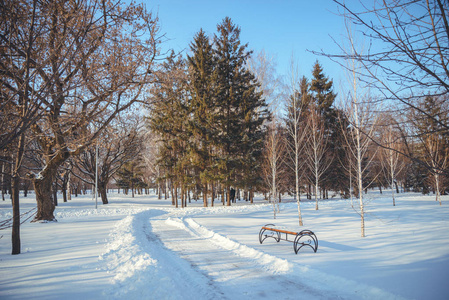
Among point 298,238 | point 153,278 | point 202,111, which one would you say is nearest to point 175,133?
point 202,111

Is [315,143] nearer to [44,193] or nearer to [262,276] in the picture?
[262,276]

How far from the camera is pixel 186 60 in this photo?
26531mm

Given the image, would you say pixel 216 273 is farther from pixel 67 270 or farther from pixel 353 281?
pixel 67 270

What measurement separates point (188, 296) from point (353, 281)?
3358 millimetres

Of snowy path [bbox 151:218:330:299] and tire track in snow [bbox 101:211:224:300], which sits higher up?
tire track in snow [bbox 101:211:224:300]

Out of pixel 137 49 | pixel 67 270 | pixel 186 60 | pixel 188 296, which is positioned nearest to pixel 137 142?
pixel 186 60

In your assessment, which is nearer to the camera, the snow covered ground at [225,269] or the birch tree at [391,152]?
the snow covered ground at [225,269]

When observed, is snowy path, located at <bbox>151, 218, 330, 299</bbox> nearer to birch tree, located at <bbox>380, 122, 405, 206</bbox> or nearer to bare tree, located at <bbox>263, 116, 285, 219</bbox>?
birch tree, located at <bbox>380, 122, 405, 206</bbox>

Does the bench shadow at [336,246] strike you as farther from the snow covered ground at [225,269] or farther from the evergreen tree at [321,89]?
the evergreen tree at [321,89]

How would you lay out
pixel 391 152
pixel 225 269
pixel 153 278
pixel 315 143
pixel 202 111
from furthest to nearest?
pixel 202 111, pixel 391 152, pixel 315 143, pixel 225 269, pixel 153 278

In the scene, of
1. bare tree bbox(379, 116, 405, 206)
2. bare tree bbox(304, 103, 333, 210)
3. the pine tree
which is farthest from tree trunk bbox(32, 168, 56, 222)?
bare tree bbox(379, 116, 405, 206)

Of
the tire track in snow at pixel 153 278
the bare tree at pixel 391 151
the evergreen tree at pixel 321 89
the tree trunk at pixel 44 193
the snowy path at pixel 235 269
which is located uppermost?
the evergreen tree at pixel 321 89

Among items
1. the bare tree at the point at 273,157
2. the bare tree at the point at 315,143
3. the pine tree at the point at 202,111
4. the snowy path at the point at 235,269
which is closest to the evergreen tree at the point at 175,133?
the pine tree at the point at 202,111

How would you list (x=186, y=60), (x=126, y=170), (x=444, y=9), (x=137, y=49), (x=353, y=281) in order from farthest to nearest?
(x=126, y=170) → (x=186, y=60) → (x=137, y=49) → (x=353, y=281) → (x=444, y=9)
